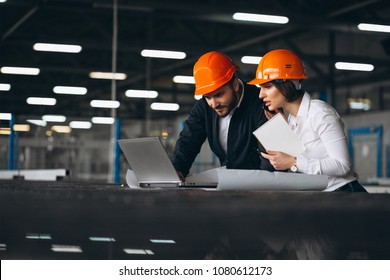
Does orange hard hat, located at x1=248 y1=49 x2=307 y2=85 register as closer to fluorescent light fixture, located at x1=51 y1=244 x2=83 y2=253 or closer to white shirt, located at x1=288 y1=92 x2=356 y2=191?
white shirt, located at x1=288 y1=92 x2=356 y2=191

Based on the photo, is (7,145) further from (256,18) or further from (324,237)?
(324,237)

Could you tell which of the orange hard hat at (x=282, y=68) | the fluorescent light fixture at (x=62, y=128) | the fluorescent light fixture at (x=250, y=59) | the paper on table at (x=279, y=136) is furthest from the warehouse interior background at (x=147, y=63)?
the paper on table at (x=279, y=136)

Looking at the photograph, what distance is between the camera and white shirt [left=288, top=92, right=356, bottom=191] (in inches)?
68.9

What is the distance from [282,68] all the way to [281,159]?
416mm

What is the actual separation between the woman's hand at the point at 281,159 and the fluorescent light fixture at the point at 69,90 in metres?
13.6

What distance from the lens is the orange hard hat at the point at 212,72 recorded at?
93.0 inches

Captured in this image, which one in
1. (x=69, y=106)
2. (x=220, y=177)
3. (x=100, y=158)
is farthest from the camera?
(x=69, y=106)

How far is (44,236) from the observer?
0.64 metres

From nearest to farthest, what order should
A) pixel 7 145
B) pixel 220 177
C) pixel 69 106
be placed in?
pixel 220 177, pixel 7 145, pixel 69 106

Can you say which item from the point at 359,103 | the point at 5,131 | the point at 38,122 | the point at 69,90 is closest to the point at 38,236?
the point at 5,131

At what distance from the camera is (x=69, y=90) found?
50.6ft
